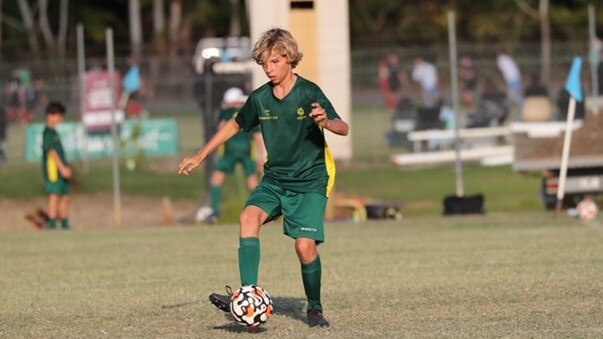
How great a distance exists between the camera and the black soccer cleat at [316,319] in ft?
30.4

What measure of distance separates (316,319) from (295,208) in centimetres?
68

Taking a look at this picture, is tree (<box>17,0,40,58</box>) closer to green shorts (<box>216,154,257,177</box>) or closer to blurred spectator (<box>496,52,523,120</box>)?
blurred spectator (<box>496,52,523,120</box>)

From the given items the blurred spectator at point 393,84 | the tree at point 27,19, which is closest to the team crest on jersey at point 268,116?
the blurred spectator at point 393,84

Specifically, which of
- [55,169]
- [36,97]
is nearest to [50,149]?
[55,169]

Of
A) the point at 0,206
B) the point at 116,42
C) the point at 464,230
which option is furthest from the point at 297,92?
the point at 116,42

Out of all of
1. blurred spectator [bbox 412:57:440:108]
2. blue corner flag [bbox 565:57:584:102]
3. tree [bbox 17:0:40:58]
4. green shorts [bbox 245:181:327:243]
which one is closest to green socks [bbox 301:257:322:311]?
green shorts [bbox 245:181:327:243]

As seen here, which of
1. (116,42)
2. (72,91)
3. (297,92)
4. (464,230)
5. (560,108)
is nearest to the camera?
(297,92)

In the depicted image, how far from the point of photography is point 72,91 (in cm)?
2950

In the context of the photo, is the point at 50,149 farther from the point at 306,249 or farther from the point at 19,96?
the point at 19,96

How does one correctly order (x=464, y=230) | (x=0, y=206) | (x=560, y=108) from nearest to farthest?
1. (x=464, y=230)
2. (x=0, y=206)
3. (x=560, y=108)

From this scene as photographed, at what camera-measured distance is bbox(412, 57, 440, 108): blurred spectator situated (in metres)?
34.0

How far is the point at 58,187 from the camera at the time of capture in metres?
20.0

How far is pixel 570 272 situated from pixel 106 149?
16.0m

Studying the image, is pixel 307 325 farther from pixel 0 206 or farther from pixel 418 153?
pixel 418 153
